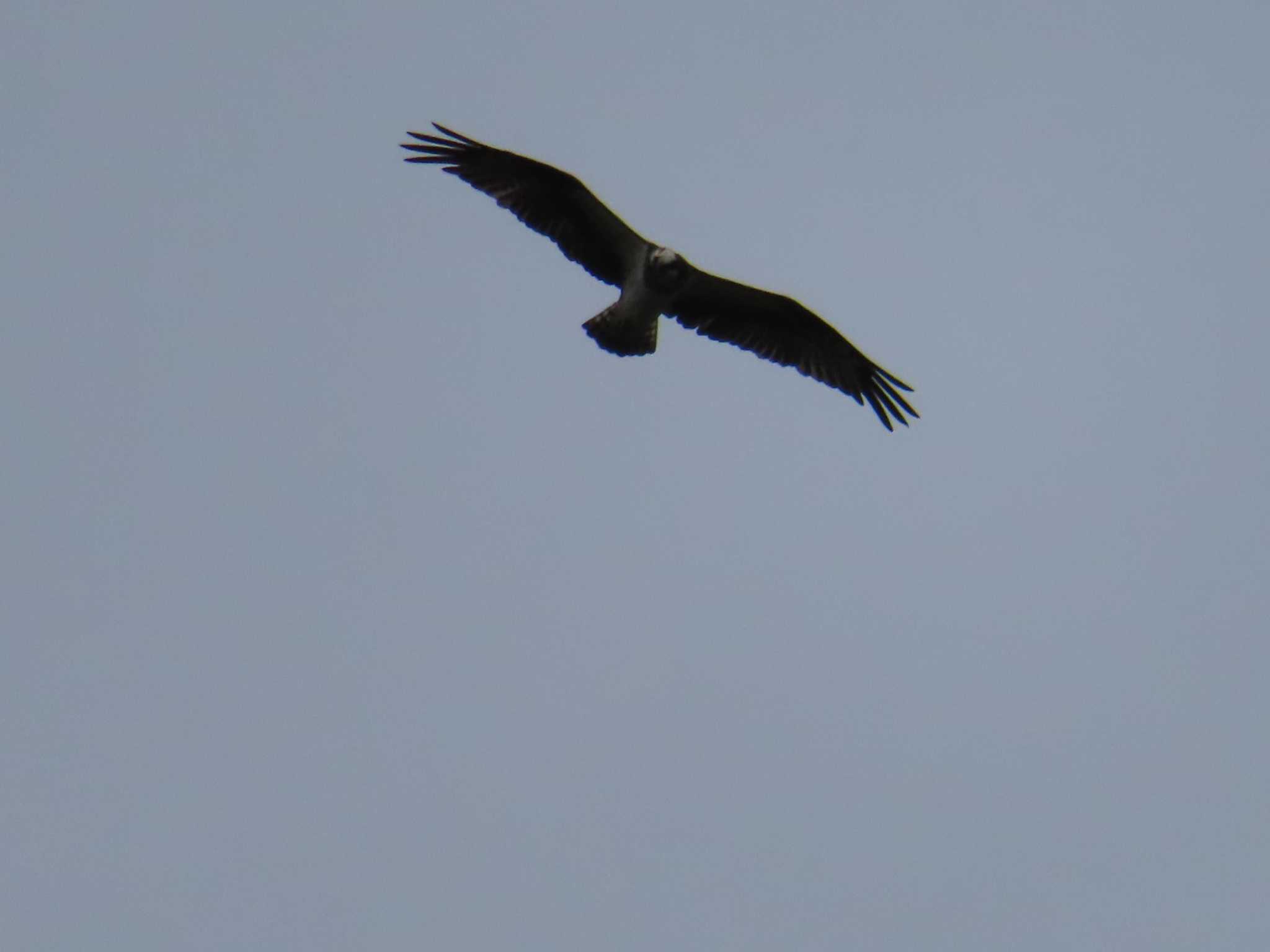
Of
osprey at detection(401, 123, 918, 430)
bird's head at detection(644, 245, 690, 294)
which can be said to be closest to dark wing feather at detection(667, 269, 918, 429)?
osprey at detection(401, 123, 918, 430)

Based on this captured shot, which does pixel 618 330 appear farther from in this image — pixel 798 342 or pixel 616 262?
pixel 798 342

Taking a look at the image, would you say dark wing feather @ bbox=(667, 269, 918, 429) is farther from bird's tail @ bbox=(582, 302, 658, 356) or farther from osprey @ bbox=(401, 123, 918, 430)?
bird's tail @ bbox=(582, 302, 658, 356)

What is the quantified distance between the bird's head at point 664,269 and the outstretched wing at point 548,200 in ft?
0.64

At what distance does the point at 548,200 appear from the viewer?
46.5ft

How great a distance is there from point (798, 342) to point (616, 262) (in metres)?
1.87

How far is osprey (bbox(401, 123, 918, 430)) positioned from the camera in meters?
13.9

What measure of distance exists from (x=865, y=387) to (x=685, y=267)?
2179mm

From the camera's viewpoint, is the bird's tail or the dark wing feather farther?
the dark wing feather

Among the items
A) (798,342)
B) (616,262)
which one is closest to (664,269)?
(616,262)

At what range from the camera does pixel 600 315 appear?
13.9m

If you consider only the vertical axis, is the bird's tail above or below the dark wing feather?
below

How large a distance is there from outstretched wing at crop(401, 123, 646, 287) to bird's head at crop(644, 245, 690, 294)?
7.6 inches

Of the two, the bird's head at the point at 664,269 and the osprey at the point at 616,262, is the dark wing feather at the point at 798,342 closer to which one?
the osprey at the point at 616,262

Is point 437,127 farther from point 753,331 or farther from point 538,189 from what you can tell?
point 753,331
